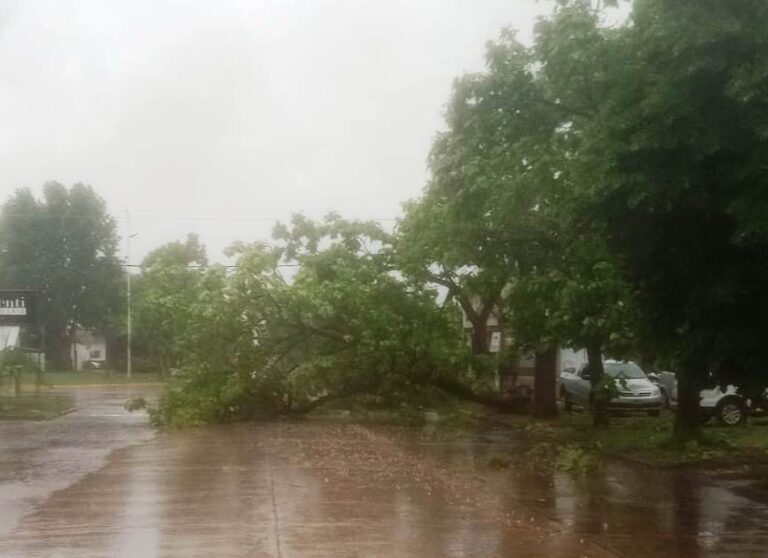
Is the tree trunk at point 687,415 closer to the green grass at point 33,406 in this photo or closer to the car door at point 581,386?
the car door at point 581,386

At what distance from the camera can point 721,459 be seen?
61.8 feet

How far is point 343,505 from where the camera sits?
1348 cm

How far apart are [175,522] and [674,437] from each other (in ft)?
35.2

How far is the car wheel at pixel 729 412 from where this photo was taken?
2642cm

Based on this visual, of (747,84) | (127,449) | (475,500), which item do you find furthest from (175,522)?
(127,449)

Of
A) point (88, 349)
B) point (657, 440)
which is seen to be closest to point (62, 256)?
point (88, 349)

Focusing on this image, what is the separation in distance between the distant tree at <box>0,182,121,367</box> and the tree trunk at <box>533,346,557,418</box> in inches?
1693

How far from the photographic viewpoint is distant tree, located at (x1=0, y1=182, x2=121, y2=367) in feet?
214

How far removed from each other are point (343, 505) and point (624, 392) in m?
16.0

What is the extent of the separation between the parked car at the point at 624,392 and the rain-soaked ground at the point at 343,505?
9362mm

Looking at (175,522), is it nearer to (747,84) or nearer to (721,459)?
(747,84)

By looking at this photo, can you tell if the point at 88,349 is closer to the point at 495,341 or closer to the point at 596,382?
the point at 495,341

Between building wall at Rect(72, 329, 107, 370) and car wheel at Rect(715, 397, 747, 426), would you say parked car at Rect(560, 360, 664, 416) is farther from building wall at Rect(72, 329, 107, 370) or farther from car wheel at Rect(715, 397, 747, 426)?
building wall at Rect(72, 329, 107, 370)

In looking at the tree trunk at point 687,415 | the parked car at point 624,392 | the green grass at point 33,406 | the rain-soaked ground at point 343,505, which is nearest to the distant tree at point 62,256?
the green grass at point 33,406
